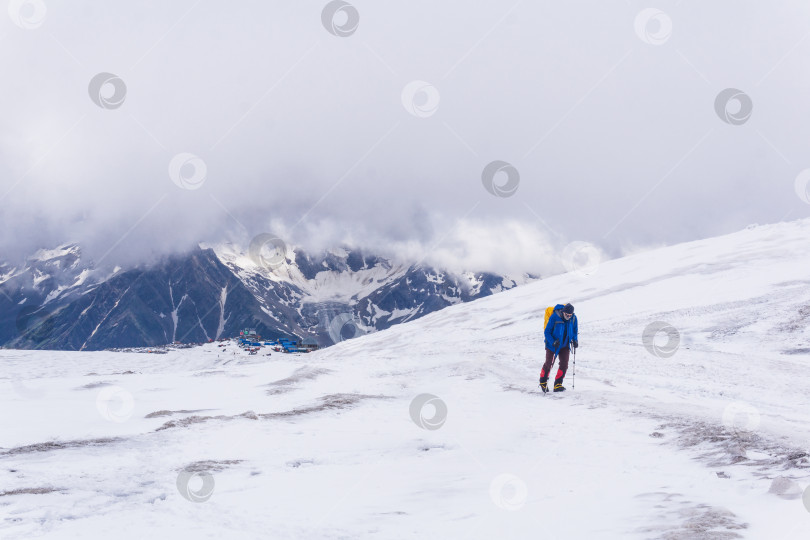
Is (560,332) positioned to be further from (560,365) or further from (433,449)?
(433,449)

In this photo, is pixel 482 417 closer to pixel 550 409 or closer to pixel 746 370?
pixel 550 409

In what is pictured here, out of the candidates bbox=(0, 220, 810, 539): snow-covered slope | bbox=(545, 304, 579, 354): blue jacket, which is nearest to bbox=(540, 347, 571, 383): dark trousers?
bbox=(545, 304, 579, 354): blue jacket

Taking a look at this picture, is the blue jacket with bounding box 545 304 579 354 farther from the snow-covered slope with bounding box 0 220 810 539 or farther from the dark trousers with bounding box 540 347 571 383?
the snow-covered slope with bounding box 0 220 810 539

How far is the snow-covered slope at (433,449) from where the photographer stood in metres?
5.89

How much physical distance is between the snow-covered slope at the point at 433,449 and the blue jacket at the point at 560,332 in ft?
4.77

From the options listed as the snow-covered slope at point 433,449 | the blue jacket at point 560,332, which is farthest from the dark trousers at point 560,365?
the snow-covered slope at point 433,449

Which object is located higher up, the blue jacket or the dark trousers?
the blue jacket

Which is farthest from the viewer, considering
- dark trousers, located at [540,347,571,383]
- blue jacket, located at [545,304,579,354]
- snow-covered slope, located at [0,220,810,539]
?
blue jacket, located at [545,304,579,354]

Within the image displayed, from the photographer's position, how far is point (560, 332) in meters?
16.3

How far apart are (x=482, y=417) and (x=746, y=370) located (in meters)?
11.7

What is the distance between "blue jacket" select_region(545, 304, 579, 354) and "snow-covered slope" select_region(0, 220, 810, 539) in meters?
1.45

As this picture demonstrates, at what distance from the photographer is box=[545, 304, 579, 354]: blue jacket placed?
16234mm

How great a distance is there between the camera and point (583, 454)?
29.4ft

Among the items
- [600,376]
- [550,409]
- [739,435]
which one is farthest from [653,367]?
[739,435]
